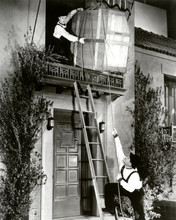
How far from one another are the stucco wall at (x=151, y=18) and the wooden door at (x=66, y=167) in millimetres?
5851

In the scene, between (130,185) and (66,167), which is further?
(66,167)

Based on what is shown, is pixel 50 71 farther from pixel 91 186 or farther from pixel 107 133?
pixel 91 186

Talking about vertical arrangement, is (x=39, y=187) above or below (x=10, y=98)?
below

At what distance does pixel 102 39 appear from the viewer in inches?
317

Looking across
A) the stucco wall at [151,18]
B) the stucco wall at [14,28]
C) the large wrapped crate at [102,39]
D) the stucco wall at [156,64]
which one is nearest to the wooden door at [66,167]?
the stucco wall at [14,28]

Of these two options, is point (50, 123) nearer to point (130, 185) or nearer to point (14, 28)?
point (14, 28)

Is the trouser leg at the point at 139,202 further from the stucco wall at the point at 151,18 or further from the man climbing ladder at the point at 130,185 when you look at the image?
the stucco wall at the point at 151,18

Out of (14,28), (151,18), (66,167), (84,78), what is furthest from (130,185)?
(151,18)

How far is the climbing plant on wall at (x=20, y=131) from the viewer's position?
24.2ft

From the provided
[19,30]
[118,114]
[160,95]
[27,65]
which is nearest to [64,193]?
[118,114]

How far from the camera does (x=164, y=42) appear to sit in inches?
514

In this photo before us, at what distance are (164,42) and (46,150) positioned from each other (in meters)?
6.93

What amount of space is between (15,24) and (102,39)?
189 centimetres

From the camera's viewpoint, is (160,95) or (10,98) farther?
(160,95)
